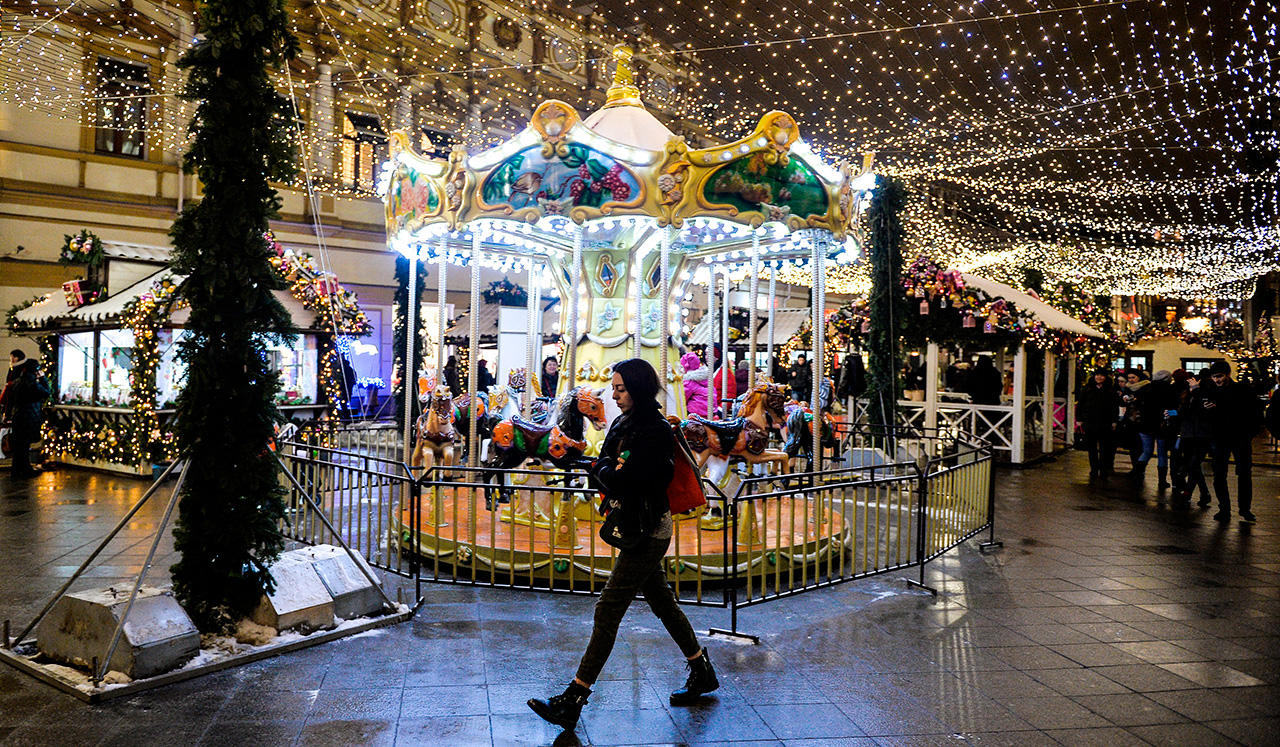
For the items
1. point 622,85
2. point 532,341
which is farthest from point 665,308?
point 622,85

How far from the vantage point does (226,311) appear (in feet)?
16.6

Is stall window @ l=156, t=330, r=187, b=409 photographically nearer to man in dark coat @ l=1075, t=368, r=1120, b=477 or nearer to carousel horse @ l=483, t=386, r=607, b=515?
carousel horse @ l=483, t=386, r=607, b=515

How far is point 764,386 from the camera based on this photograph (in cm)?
830

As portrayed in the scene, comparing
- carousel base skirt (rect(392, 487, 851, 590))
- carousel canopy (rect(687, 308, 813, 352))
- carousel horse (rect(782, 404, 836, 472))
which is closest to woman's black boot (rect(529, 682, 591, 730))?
carousel base skirt (rect(392, 487, 851, 590))

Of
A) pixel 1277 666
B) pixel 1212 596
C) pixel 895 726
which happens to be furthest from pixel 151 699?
pixel 1212 596

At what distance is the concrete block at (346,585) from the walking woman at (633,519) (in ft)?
6.28

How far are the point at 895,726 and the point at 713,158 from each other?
17.0 ft

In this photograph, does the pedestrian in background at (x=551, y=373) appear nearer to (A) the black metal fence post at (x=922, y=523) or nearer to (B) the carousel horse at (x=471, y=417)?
(B) the carousel horse at (x=471, y=417)

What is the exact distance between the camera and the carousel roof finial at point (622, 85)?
9483 mm

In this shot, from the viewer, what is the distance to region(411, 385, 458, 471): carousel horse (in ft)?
32.7

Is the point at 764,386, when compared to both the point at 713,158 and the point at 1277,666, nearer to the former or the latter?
the point at 713,158

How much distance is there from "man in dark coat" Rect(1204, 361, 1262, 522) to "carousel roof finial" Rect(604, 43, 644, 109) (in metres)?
7.36

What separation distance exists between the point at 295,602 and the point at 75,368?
39.5 feet

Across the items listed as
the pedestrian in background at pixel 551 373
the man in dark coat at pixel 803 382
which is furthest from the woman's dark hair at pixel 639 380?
the man in dark coat at pixel 803 382
